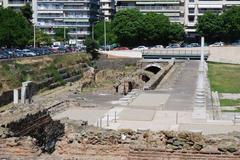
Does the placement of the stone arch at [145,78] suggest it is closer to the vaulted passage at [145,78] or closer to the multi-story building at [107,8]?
the vaulted passage at [145,78]

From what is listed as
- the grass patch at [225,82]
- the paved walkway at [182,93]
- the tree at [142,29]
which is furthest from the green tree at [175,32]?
the paved walkway at [182,93]

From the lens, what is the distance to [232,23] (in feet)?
345

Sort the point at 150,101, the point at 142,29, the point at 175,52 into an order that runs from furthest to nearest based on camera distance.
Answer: the point at 142,29, the point at 175,52, the point at 150,101

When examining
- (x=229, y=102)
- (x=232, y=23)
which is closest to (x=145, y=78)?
(x=229, y=102)

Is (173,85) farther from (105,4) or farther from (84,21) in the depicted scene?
(105,4)

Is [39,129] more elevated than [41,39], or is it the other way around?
[39,129]

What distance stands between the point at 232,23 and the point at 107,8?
42.2m

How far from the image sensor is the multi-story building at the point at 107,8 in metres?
138

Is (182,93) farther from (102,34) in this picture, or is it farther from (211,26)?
(102,34)

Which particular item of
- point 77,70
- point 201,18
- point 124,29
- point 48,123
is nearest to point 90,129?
point 48,123

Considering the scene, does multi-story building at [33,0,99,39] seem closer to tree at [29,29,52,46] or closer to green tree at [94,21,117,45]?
green tree at [94,21,117,45]

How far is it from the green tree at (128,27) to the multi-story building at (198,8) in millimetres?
18161

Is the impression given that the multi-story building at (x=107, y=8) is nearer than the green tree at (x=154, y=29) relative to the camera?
No

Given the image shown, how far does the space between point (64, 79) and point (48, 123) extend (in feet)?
145
